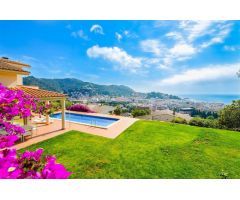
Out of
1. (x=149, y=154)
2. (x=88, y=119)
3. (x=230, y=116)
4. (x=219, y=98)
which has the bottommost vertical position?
(x=149, y=154)

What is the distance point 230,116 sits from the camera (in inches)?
563

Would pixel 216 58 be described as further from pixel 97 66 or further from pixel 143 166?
pixel 97 66

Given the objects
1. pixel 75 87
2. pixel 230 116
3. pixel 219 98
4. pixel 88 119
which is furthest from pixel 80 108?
pixel 219 98

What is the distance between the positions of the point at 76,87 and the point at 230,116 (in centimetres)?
2787

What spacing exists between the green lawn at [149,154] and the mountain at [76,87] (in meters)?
7.74

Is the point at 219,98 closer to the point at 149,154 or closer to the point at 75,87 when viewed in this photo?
the point at 75,87

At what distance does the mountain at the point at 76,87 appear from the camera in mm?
23197

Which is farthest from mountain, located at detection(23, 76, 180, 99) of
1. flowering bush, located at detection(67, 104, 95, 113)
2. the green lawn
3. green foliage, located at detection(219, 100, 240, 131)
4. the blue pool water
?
green foliage, located at detection(219, 100, 240, 131)

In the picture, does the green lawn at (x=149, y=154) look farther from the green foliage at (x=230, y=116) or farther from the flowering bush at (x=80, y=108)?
the flowering bush at (x=80, y=108)

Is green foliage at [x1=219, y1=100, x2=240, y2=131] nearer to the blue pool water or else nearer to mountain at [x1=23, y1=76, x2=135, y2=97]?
the blue pool water

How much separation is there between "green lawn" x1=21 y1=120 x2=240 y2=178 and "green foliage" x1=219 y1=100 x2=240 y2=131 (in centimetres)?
638
